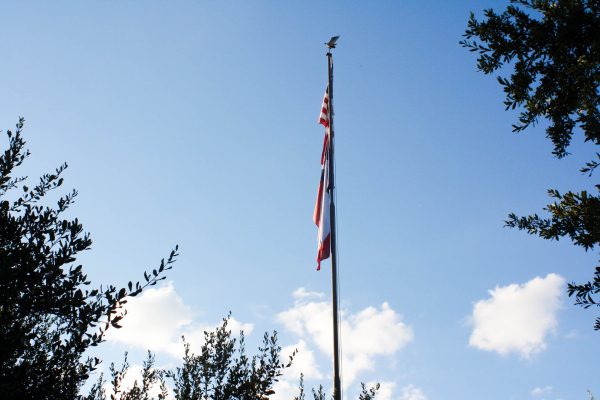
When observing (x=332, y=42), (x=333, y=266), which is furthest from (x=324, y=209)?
(x=332, y=42)

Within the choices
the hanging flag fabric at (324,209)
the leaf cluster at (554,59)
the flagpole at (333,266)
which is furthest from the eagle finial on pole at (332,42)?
the leaf cluster at (554,59)

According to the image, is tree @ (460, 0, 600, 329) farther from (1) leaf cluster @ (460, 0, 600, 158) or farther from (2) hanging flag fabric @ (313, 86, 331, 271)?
(2) hanging flag fabric @ (313, 86, 331, 271)

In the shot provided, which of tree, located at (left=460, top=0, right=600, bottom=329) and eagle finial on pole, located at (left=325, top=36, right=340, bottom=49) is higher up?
eagle finial on pole, located at (left=325, top=36, right=340, bottom=49)

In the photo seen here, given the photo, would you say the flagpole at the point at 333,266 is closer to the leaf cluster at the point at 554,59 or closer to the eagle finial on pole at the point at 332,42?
the eagle finial on pole at the point at 332,42

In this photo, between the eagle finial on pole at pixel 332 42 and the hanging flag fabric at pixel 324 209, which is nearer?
the hanging flag fabric at pixel 324 209

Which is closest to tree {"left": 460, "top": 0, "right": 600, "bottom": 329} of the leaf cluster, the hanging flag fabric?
the leaf cluster

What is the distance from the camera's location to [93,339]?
6730 mm

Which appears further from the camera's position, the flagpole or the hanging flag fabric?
the hanging flag fabric

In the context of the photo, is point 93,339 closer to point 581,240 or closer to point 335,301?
point 335,301

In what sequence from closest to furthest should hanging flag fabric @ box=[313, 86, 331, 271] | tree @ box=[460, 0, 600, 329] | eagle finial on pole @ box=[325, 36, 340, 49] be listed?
tree @ box=[460, 0, 600, 329] < hanging flag fabric @ box=[313, 86, 331, 271] < eagle finial on pole @ box=[325, 36, 340, 49]

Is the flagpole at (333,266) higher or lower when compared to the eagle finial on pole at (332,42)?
lower

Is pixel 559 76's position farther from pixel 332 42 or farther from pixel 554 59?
pixel 332 42

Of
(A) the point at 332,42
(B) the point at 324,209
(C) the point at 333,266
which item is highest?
(A) the point at 332,42

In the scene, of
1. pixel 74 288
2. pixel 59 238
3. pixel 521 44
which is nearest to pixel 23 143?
pixel 59 238
